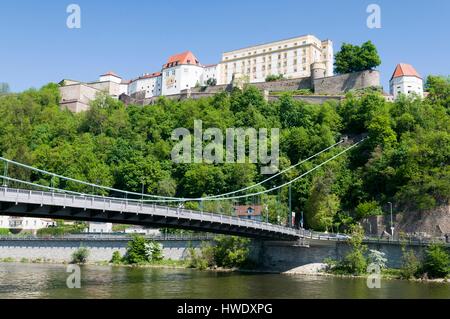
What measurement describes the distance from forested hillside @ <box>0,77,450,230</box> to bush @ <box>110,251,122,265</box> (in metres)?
11.0

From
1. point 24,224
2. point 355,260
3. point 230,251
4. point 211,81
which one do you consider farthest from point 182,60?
point 355,260

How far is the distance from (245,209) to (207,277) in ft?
61.0

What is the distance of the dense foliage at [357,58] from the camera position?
77750 millimetres

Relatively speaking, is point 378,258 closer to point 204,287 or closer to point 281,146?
point 204,287

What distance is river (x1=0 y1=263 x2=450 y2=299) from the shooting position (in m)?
26.2

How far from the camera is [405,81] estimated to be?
77312 millimetres

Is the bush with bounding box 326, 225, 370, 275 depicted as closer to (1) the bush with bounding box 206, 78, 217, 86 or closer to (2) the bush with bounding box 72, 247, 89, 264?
(2) the bush with bounding box 72, 247, 89, 264

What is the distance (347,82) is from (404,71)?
844 cm

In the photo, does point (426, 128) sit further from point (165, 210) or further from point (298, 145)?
point (165, 210)

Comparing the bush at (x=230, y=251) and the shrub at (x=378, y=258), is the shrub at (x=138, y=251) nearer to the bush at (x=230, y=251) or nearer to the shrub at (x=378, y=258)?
the bush at (x=230, y=251)

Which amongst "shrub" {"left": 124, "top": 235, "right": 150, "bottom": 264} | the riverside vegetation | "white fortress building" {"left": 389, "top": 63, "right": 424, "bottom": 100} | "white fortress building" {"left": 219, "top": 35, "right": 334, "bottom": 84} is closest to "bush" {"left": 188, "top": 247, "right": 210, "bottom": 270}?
"shrub" {"left": 124, "top": 235, "right": 150, "bottom": 264}

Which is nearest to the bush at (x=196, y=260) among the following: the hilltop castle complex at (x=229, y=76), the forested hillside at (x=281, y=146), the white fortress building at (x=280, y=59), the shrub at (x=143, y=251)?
the shrub at (x=143, y=251)
